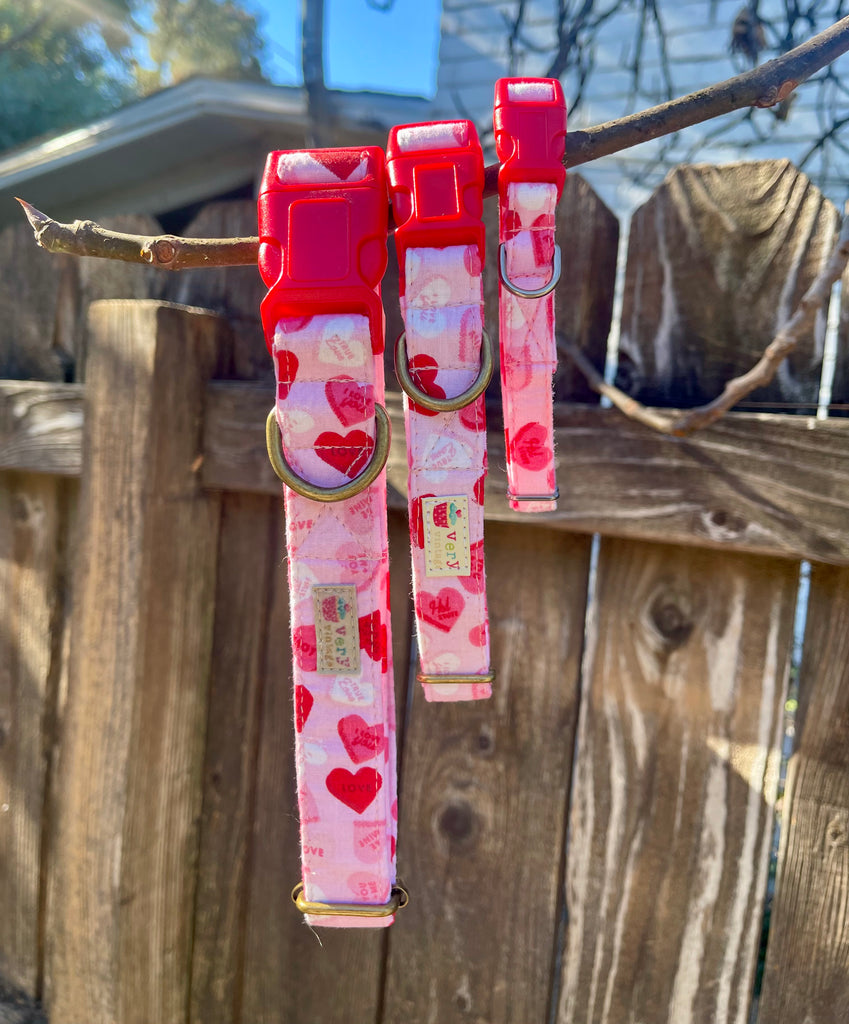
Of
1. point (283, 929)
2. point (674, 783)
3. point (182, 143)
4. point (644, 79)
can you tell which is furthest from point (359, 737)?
point (644, 79)

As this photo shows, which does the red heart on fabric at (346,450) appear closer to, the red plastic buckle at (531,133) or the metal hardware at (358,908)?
the red plastic buckle at (531,133)

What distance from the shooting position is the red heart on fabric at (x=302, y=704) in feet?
2.69

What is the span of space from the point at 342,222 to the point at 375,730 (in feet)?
1.70

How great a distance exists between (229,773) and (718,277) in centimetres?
120

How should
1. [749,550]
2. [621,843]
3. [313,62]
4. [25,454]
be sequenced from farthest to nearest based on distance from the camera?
[313,62] < [25,454] < [621,843] < [749,550]

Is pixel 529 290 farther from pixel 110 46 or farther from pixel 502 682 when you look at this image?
pixel 110 46

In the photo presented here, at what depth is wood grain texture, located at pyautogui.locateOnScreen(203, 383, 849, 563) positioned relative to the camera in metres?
1.01

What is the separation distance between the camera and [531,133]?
29.3 inches

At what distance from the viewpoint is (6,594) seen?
1.69 metres

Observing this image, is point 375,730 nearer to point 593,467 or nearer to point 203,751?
point 593,467

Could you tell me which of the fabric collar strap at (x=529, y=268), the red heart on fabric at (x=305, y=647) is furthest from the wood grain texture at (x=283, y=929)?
the fabric collar strap at (x=529, y=268)

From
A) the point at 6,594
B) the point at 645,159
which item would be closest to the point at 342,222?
the point at 6,594

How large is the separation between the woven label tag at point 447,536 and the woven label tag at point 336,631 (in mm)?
91

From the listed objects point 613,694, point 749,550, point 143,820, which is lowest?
point 143,820
